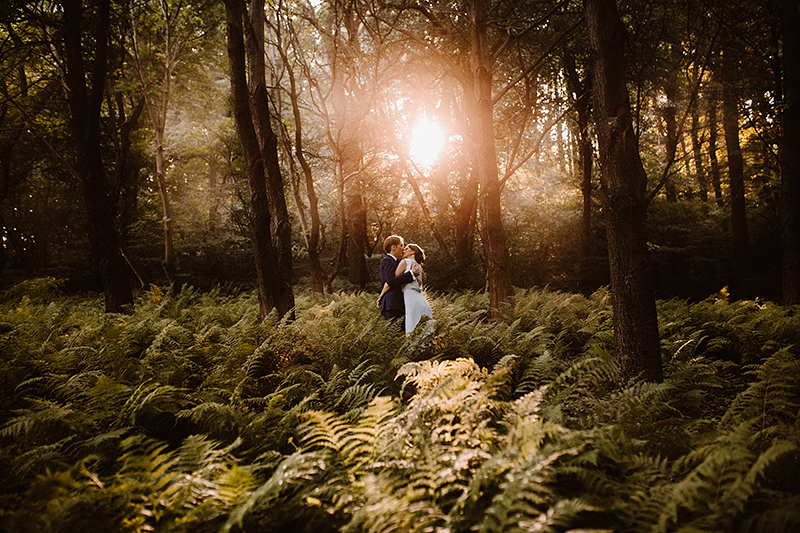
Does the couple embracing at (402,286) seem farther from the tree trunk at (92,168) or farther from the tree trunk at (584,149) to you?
the tree trunk at (584,149)

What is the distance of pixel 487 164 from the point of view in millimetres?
7180

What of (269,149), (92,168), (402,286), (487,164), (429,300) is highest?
(92,168)

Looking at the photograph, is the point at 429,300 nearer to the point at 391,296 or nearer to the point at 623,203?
the point at 391,296

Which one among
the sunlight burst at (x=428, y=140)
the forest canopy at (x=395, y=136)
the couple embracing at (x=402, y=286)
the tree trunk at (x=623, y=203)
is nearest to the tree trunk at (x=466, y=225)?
the forest canopy at (x=395, y=136)

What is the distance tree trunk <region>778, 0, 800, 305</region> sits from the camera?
7488 millimetres

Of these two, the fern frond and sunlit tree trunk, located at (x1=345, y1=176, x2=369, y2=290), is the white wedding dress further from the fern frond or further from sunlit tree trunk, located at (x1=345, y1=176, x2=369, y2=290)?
sunlit tree trunk, located at (x1=345, y1=176, x2=369, y2=290)

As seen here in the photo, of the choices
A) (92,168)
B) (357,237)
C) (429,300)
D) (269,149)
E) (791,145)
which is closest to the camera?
(269,149)

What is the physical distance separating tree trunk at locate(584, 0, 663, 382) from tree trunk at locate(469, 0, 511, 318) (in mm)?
3070

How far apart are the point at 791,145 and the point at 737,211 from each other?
5336 millimetres

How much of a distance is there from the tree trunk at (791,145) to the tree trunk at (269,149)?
938 centimetres

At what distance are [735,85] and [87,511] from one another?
50.8 feet

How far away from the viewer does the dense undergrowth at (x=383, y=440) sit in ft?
6.54

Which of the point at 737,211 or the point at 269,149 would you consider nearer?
the point at 269,149

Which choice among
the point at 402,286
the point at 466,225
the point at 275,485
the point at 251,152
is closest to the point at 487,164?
the point at 402,286
